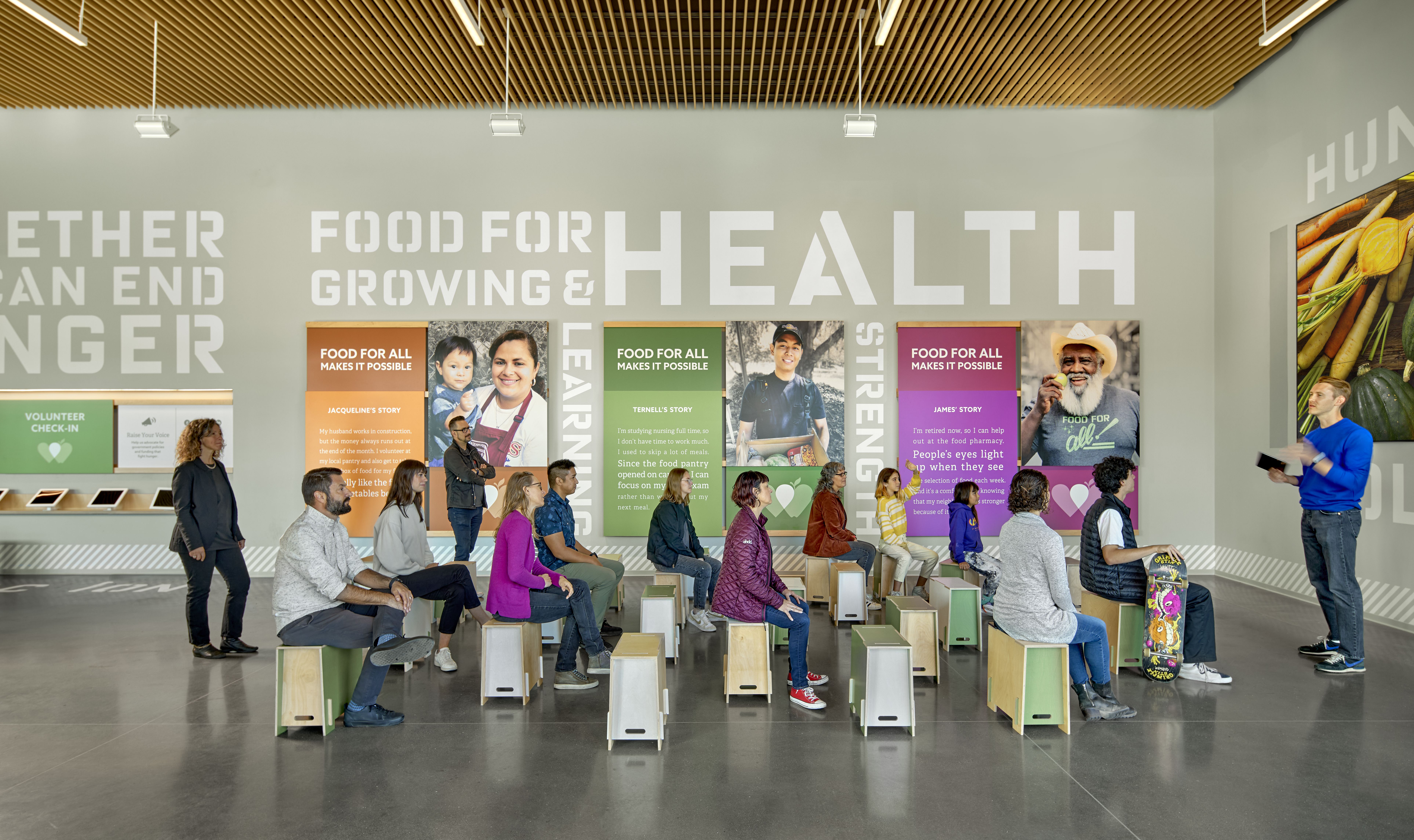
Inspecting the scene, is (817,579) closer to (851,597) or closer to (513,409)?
(851,597)

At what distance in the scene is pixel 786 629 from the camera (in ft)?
18.5

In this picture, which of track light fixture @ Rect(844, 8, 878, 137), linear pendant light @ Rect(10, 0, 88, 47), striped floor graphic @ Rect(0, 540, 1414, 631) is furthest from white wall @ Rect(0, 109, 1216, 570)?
linear pendant light @ Rect(10, 0, 88, 47)

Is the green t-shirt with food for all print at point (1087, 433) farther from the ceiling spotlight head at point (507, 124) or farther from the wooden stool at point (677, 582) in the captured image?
the ceiling spotlight head at point (507, 124)

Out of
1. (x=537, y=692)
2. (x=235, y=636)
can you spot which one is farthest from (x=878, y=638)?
(x=235, y=636)

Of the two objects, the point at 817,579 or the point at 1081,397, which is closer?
the point at 817,579

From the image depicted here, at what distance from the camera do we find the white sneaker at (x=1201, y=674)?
483 centimetres

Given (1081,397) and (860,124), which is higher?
(860,124)

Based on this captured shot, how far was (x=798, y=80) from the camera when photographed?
8.09 meters

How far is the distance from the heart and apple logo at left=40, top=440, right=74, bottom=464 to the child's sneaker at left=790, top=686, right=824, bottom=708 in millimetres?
8802

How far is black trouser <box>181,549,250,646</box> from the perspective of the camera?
5.50 metres

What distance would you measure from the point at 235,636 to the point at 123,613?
6.93 ft

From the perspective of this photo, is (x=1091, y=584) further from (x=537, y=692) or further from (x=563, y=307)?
(x=563, y=307)

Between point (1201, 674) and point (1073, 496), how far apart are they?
389 centimetres

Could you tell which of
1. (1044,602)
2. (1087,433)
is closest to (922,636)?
(1044,602)
